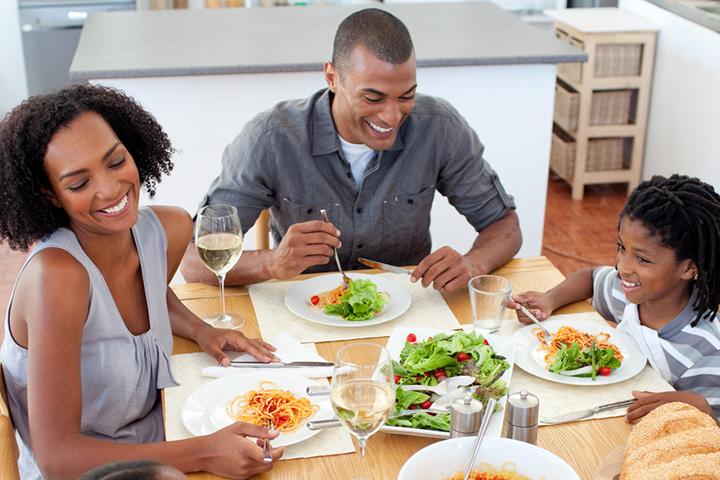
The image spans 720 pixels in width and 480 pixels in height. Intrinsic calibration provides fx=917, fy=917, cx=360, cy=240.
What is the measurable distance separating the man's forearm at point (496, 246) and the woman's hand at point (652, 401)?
628mm

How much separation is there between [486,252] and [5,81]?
159 inches

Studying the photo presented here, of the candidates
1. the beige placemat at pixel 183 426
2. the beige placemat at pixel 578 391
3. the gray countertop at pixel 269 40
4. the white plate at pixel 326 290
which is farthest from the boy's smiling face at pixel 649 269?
the gray countertop at pixel 269 40

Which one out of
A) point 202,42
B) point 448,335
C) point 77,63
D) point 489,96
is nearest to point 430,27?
point 489,96

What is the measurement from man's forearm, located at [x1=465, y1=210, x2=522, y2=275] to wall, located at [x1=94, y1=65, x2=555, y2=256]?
4.03 feet

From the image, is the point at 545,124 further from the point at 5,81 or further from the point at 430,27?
the point at 5,81

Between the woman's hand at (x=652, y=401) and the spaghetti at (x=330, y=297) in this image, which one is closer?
the woman's hand at (x=652, y=401)

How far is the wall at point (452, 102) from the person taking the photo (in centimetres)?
337

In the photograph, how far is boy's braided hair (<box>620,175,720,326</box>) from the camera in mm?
1845

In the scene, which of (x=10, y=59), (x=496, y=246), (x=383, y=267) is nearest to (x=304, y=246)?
(x=383, y=267)

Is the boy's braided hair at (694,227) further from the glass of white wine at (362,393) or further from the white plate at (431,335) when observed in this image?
the glass of white wine at (362,393)

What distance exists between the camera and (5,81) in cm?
534

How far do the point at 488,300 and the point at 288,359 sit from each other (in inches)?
16.1

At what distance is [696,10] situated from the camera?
14.1 ft

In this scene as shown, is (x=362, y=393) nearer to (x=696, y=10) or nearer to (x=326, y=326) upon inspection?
(x=326, y=326)
